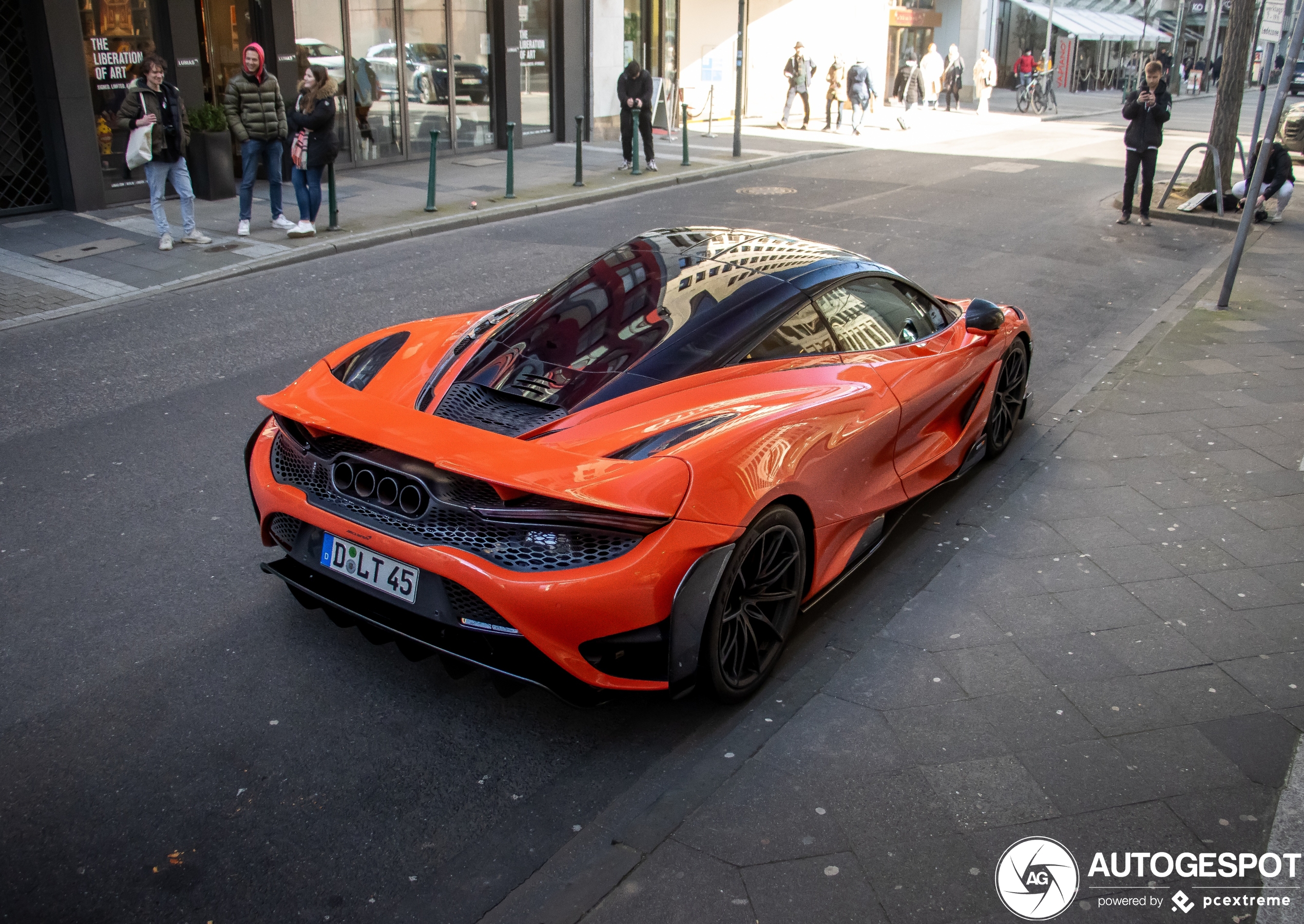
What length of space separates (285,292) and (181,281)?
115 cm

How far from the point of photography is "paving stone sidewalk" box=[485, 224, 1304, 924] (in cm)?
301

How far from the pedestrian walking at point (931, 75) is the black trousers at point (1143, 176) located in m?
21.9

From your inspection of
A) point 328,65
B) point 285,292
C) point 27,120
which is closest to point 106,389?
point 285,292

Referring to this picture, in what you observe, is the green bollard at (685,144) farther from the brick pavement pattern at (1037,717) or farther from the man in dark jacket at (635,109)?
the brick pavement pattern at (1037,717)

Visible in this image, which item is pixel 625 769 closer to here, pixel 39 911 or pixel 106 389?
pixel 39 911

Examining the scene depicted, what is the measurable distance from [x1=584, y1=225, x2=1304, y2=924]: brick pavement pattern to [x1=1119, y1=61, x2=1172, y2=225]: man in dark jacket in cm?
894

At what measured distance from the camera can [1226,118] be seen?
15344 millimetres

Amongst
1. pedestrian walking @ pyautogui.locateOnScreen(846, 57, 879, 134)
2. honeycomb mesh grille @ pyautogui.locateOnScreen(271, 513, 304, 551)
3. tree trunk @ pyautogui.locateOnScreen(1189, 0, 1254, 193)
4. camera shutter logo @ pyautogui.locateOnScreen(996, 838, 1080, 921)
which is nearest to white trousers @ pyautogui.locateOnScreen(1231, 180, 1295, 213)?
tree trunk @ pyautogui.locateOnScreen(1189, 0, 1254, 193)

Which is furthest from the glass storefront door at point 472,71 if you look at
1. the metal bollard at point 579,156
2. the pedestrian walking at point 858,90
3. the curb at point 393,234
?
the pedestrian walking at point 858,90

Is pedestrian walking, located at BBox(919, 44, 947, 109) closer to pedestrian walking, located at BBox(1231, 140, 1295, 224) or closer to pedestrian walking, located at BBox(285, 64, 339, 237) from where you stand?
pedestrian walking, located at BBox(1231, 140, 1295, 224)

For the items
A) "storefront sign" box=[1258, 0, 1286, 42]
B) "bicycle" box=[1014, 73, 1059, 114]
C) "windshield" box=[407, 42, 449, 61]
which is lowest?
"bicycle" box=[1014, 73, 1059, 114]

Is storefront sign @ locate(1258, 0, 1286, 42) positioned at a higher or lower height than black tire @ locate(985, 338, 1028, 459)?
higher

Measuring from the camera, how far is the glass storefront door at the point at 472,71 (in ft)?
63.0

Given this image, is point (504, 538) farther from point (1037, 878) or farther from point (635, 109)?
point (635, 109)
